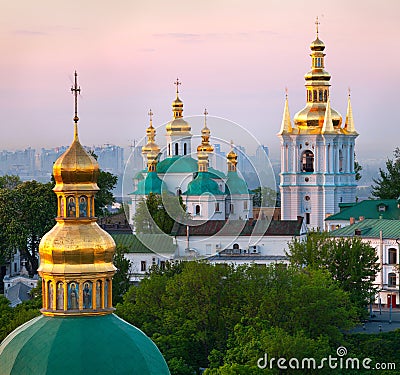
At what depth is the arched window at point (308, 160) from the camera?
97500 millimetres

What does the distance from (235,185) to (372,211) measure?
11541 millimetres

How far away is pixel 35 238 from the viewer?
75.8 metres

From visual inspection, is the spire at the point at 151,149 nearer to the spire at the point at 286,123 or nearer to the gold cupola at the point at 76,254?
the spire at the point at 286,123

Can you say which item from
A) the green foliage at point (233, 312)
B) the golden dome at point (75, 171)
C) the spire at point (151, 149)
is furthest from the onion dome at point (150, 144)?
the golden dome at point (75, 171)

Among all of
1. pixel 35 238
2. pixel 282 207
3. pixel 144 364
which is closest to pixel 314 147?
pixel 282 207

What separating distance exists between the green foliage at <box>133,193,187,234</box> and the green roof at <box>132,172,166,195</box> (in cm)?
339

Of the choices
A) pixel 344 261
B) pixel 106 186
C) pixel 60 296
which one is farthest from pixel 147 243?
pixel 60 296

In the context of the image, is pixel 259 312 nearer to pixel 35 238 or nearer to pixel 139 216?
pixel 35 238

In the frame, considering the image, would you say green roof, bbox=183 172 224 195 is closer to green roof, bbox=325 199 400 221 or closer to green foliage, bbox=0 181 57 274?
green roof, bbox=325 199 400 221

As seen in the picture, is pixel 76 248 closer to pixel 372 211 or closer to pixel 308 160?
pixel 372 211

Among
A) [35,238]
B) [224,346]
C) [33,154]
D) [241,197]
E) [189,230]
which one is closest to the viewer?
[224,346]

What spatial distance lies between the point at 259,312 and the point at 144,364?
24931 mm

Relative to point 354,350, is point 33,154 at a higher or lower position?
higher

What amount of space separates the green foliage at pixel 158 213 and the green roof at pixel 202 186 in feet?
5.13
